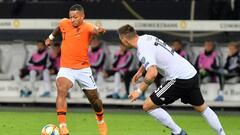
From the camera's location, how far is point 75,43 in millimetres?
14039

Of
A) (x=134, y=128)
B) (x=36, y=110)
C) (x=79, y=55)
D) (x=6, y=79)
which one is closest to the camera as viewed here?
(x=79, y=55)

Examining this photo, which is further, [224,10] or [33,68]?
[33,68]

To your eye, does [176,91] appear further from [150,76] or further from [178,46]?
[178,46]

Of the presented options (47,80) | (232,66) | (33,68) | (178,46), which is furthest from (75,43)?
(33,68)

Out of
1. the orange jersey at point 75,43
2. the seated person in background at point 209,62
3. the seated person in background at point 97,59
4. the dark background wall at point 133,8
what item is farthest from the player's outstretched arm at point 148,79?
the seated person in background at point 97,59

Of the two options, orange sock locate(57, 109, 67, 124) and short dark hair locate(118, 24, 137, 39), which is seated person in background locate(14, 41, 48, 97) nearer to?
orange sock locate(57, 109, 67, 124)

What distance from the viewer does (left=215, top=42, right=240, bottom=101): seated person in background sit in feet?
67.8

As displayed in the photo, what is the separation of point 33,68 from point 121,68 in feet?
8.28

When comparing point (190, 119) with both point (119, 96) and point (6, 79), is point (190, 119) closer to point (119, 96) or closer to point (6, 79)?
point (119, 96)

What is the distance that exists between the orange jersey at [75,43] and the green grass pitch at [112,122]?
1677 mm

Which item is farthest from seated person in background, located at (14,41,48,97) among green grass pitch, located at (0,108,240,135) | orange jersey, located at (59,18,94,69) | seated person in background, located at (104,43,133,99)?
orange jersey, located at (59,18,94,69)

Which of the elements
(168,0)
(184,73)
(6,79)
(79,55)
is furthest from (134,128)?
(6,79)

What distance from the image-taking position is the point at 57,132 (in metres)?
13.1

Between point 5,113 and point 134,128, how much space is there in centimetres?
482
